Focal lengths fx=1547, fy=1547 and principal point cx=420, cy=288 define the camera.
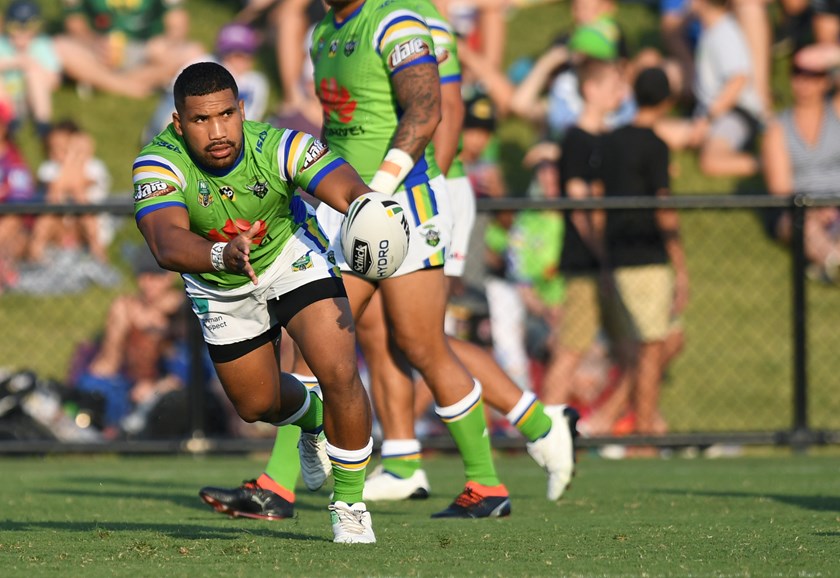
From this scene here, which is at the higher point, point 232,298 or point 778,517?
point 232,298

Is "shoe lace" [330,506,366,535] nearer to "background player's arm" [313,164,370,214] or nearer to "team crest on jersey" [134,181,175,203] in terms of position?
"background player's arm" [313,164,370,214]

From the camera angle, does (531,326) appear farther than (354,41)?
Yes

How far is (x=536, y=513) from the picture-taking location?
7312mm

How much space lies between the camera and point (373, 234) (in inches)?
220

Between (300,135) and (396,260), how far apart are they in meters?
0.66

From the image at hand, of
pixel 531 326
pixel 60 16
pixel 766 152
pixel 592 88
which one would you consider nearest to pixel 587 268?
pixel 531 326

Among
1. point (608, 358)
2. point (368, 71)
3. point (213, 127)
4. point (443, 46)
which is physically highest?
point (443, 46)

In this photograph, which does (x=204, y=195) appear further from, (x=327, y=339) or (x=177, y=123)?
(x=327, y=339)

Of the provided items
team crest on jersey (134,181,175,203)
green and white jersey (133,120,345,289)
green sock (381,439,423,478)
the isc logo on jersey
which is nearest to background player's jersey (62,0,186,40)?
green sock (381,439,423,478)

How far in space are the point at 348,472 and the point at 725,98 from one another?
9.17 metres

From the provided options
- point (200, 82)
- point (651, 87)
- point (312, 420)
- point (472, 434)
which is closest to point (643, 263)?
point (651, 87)

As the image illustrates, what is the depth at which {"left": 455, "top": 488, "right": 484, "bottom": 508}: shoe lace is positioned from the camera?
7168 mm

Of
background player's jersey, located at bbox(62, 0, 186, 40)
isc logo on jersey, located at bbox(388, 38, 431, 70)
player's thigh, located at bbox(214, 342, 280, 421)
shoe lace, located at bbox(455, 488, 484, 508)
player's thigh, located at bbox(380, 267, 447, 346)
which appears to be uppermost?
background player's jersey, located at bbox(62, 0, 186, 40)

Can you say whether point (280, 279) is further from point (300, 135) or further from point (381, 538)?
point (381, 538)
